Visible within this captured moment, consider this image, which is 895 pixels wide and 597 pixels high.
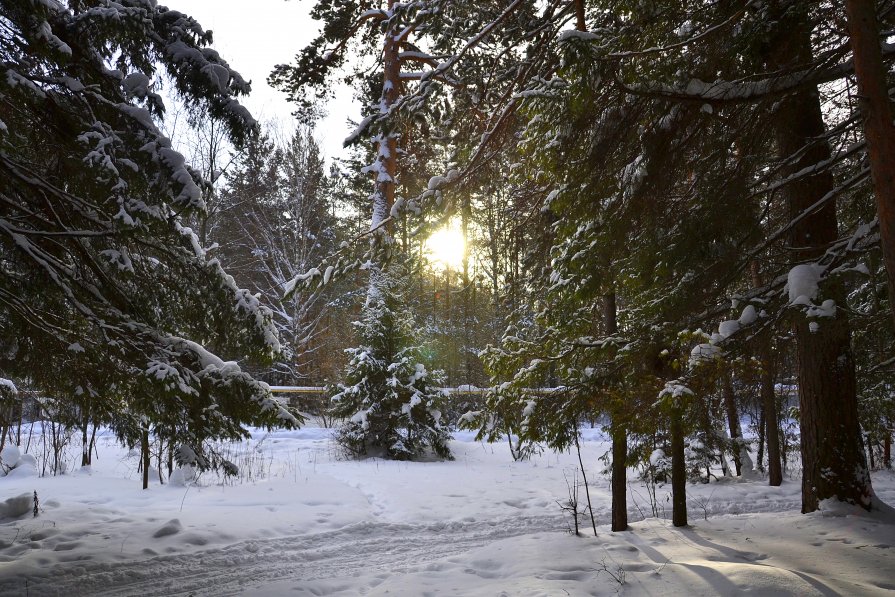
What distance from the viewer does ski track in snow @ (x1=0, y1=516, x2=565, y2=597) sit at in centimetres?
440

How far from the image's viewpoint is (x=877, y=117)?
319 cm

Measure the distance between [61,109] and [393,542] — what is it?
5.38m

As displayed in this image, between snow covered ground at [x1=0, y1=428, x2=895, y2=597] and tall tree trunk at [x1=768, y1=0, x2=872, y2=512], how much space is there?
37 cm

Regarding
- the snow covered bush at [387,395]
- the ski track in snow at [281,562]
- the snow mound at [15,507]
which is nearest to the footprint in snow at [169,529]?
the ski track in snow at [281,562]

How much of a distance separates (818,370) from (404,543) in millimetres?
4825

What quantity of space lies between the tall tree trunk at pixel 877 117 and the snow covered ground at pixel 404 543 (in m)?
2.39

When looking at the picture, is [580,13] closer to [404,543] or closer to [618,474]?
[618,474]

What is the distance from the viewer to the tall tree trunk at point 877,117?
3143 mm

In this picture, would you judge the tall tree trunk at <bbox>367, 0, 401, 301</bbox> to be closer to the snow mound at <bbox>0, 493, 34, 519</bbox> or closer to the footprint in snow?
the footprint in snow

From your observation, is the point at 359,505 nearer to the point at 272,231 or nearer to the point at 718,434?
the point at 718,434

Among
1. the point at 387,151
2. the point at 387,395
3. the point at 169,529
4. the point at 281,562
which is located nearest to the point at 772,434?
the point at 387,395

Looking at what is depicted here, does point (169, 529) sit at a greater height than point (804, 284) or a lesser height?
lesser

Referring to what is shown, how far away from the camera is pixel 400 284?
1230 cm

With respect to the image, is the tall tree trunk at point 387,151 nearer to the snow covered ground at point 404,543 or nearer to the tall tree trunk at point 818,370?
the snow covered ground at point 404,543
